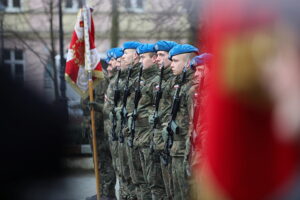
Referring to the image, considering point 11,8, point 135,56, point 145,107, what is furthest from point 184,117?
point 11,8

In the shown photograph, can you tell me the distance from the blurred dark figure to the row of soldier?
1186 mm

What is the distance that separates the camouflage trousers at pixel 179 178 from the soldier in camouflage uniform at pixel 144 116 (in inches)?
39.6

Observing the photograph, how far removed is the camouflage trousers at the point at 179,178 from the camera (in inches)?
270

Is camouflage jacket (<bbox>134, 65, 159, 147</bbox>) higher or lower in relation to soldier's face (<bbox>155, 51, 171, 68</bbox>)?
lower

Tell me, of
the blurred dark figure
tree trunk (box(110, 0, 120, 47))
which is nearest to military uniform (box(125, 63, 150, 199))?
the blurred dark figure

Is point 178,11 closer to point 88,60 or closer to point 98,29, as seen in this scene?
point 98,29

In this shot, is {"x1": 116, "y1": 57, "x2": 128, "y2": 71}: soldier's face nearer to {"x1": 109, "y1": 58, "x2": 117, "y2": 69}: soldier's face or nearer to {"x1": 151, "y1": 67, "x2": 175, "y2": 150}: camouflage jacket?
{"x1": 109, "y1": 58, "x2": 117, "y2": 69}: soldier's face

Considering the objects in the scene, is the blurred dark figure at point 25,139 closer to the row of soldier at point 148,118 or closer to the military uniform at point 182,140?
the row of soldier at point 148,118

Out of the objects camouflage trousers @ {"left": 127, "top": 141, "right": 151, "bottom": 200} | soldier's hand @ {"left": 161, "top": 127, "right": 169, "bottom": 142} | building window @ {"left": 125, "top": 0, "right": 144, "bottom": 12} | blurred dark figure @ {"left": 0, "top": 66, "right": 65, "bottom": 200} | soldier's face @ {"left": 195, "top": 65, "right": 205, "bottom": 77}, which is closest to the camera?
blurred dark figure @ {"left": 0, "top": 66, "right": 65, "bottom": 200}

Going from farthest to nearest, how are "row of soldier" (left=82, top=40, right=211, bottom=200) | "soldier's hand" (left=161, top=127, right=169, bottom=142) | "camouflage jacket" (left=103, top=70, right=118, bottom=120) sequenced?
"camouflage jacket" (left=103, top=70, right=118, bottom=120)
"soldier's hand" (left=161, top=127, right=169, bottom=142)
"row of soldier" (left=82, top=40, right=211, bottom=200)

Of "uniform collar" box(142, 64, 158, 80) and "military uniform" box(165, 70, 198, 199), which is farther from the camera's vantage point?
"uniform collar" box(142, 64, 158, 80)

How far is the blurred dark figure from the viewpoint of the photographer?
5336 millimetres


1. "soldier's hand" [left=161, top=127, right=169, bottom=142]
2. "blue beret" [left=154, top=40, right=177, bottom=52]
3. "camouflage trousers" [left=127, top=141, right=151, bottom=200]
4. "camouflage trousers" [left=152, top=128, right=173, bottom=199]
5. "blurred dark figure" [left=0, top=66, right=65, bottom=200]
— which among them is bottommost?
"camouflage trousers" [left=127, top=141, right=151, bottom=200]

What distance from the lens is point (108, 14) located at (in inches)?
882
